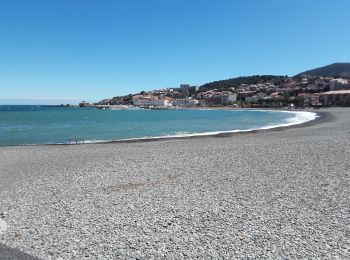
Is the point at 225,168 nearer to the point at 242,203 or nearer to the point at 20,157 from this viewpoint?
the point at 242,203

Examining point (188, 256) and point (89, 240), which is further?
point (89, 240)

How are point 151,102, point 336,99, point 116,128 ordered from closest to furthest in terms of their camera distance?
point 116,128 < point 336,99 < point 151,102

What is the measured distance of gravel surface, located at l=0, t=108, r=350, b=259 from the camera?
5488 mm

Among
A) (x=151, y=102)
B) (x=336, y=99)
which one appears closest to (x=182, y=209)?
(x=336, y=99)

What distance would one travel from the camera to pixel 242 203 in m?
7.64

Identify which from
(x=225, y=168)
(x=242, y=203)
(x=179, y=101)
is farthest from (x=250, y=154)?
(x=179, y=101)

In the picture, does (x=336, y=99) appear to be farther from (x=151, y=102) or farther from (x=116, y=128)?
(x=116, y=128)

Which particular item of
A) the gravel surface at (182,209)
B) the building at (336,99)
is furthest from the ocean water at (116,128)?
the building at (336,99)

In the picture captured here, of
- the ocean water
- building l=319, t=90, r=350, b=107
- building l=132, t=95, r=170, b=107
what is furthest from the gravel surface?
building l=132, t=95, r=170, b=107

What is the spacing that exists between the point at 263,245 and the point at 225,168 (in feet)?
20.4

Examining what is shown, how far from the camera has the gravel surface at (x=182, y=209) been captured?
18.0 ft

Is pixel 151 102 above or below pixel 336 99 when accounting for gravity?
above

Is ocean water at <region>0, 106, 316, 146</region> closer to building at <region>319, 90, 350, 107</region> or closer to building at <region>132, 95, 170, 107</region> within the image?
building at <region>319, 90, 350, 107</region>

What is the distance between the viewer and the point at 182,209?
7352mm
